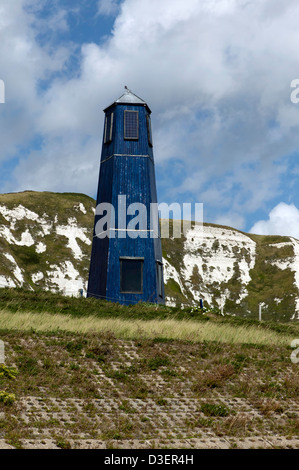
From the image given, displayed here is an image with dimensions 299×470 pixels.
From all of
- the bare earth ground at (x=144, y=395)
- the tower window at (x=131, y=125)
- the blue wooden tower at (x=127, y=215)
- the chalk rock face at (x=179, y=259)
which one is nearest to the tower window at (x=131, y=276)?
the blue wooden tower at (x=127, y=215)

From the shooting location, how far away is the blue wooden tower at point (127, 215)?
1465 inches

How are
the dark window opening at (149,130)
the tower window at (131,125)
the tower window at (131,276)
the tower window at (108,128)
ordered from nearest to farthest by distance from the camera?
the tower window at (131,276), the tower window at (131,125), the tower window at (108,128), the dark window opening at (149,130)

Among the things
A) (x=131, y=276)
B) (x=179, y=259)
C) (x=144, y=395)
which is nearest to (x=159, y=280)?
(x=131, y=276)

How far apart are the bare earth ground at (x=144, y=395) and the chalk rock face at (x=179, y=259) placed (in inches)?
1929

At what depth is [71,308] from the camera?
3138cm

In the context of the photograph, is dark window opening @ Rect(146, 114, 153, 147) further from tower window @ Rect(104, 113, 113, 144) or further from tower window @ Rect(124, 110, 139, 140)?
tower window @ Rect(104, 113, 113, 144)

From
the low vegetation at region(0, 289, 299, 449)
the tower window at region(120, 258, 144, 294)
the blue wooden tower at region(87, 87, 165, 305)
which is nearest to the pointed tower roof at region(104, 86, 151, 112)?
the blue wooden tower at region(87, 87, 165, 305)

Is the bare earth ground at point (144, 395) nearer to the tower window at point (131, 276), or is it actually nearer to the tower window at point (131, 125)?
the tower window at point (131, 276)

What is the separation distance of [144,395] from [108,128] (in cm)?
2631

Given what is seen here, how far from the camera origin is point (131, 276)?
3725 centimetres

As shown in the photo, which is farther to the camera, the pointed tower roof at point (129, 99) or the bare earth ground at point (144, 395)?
the pointed tower roof at point (129, 99)

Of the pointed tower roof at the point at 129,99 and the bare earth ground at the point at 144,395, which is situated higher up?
the pointed tower roof at the point at 129,99
